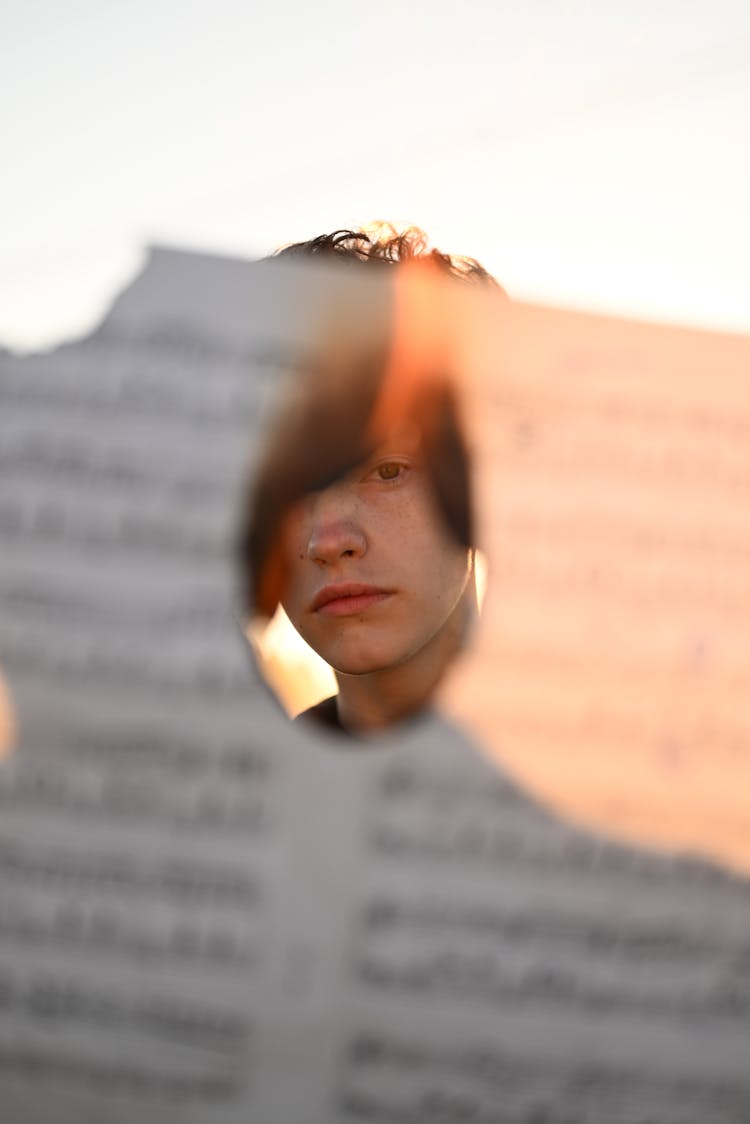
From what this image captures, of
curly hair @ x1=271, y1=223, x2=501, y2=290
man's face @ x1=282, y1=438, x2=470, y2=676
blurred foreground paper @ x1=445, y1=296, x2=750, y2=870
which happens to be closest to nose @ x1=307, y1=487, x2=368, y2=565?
man's face @ x1=282, y1=438, x2=470, y2=676

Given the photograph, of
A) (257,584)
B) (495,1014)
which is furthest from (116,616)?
(495,1014)

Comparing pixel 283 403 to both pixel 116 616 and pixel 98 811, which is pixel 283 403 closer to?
pixel 116 616

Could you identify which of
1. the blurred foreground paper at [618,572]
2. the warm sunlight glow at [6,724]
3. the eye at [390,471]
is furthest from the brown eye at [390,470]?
the warm sunlight glow at [6,724]

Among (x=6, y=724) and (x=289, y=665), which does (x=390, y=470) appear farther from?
(x=6, y=724)

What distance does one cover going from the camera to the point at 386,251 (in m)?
0.75

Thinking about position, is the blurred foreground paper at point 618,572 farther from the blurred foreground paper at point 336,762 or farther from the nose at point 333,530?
the nose at point 333,530

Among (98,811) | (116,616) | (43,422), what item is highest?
(43,422)

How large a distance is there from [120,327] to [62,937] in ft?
1.15

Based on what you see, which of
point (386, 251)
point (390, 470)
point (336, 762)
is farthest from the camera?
point (386, 251)

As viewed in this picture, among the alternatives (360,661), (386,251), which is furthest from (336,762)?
(386,251)

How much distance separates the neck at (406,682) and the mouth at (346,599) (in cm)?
8

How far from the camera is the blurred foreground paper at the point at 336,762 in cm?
51

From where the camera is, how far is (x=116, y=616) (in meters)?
0.51

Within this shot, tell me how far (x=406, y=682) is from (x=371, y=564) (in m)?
0.12
